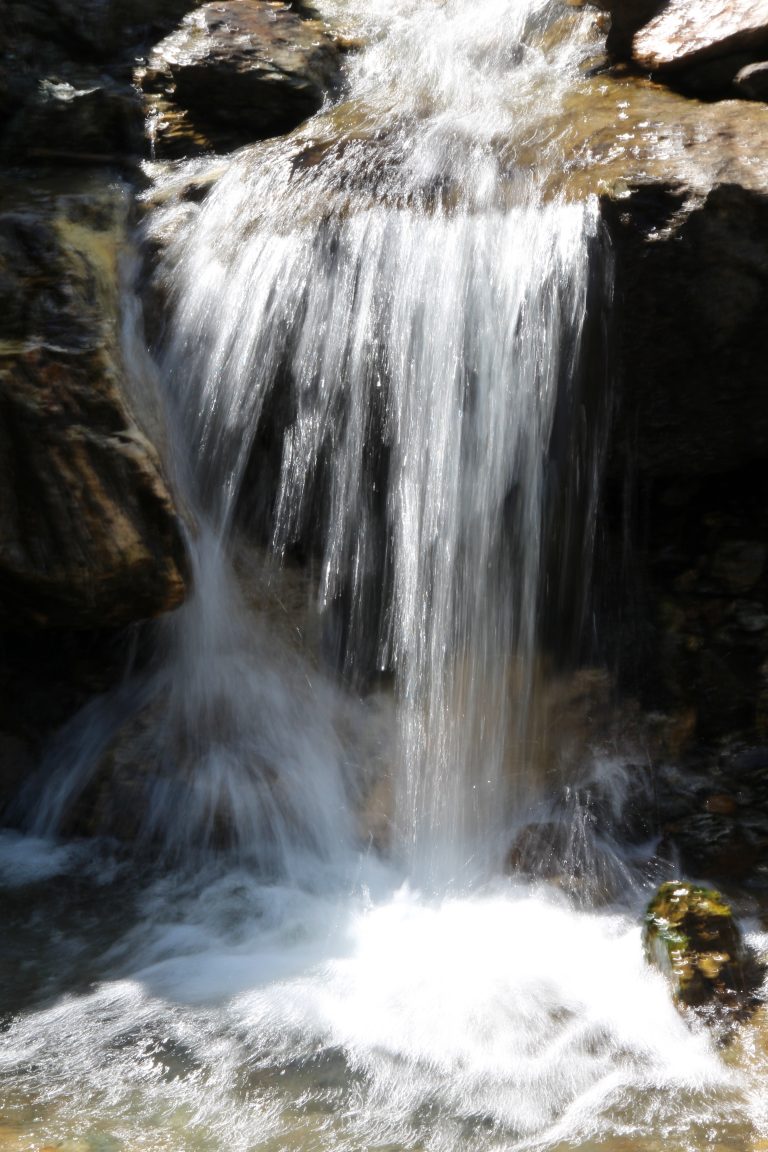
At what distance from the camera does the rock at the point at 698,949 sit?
3.13 m

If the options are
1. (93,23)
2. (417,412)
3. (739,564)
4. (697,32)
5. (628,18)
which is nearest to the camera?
(417,412)

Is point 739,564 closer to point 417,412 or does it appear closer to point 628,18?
point 417,412

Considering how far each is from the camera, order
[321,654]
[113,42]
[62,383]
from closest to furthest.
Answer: [62,383] < [321,654] < [113,42]

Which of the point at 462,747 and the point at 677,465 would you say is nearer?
the point at 462,747

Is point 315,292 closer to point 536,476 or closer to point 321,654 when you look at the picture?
point 536,476

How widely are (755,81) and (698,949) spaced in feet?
13.2

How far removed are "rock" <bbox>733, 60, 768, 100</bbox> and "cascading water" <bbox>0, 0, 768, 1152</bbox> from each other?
0.99 metres

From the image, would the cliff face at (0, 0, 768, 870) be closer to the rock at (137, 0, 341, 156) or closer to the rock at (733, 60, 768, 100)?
the rock at (733, 60, 768, 100)

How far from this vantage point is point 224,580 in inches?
184

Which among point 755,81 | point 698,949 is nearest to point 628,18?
point 755,81

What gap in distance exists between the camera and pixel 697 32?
5445mm

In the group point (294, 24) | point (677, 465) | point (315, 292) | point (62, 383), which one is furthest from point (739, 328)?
point (294, 24)

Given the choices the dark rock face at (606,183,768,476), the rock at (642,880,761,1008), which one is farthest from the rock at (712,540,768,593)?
the rock at (642,880,761,1008)

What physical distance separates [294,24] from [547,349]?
392cm
